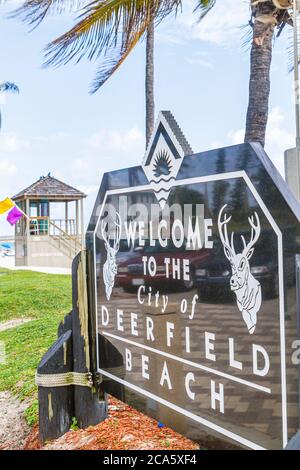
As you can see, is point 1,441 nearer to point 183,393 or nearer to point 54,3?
point 183,393

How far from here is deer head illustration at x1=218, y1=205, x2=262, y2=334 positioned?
7.35 feet

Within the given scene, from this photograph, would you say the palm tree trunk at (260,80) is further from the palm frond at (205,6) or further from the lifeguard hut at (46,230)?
the lifeguard hut at (46,230)

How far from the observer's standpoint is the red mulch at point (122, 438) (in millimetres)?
3529

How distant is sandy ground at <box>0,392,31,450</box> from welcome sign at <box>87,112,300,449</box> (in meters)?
1.43

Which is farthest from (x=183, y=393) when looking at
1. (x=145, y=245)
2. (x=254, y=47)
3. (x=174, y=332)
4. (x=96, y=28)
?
(x=96, y=28)

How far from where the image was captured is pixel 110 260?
3.47m

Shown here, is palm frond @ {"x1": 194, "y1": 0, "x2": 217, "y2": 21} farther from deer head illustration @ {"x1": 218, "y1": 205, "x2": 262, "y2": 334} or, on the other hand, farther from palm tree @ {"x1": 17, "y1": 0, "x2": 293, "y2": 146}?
deer head illustration @ {"x1": 218, "y1": 205, "x2": 262, "y2": 334}

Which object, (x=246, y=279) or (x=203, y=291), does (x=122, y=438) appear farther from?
(x=246, y=279)

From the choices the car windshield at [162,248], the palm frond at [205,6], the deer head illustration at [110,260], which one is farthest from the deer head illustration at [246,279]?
the palm frond at [205,6]

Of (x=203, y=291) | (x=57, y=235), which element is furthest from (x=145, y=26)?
(x=57, y=235)

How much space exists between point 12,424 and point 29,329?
442cm

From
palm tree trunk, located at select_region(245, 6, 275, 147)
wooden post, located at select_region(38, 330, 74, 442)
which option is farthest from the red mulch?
palm tree trunk, located at select_region(245, 6, 275, 147)

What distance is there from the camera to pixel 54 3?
27.1ft

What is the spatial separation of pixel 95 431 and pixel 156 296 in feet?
4.60
